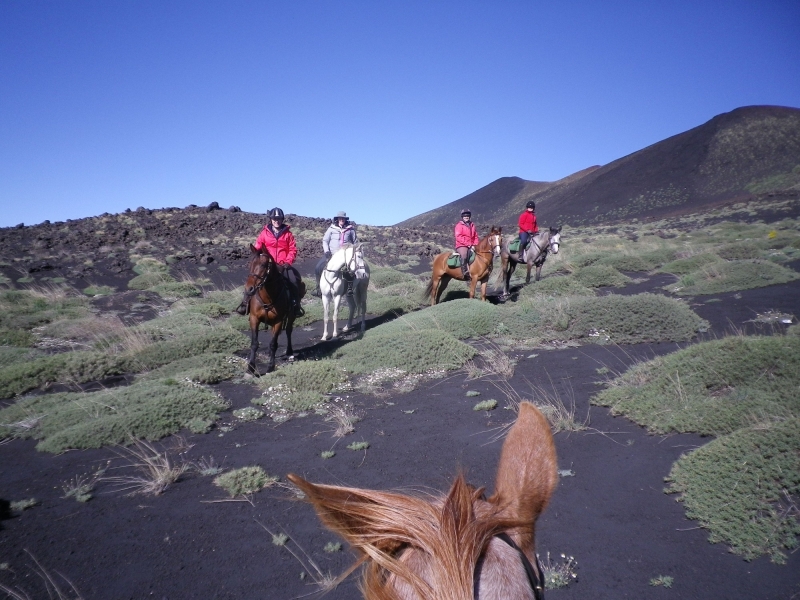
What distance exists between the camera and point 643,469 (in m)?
4.76

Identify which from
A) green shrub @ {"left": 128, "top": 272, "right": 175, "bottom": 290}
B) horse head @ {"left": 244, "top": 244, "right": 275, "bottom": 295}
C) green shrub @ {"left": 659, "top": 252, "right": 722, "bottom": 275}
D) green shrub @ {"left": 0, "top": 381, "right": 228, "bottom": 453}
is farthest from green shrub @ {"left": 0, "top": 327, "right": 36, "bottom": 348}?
green shrub @ {"left": 659, "top": 252, "right": 722, "bottom": 275}

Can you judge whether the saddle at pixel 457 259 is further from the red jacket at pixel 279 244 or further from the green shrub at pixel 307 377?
the green shrub at pixel 307 377

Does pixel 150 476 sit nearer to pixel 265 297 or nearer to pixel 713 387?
pixel 265 297

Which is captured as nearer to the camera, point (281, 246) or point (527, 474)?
point (527, 474)

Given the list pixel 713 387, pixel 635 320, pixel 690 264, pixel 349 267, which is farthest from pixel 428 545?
pixel 690 264

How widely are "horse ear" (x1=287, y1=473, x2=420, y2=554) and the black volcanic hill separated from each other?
2183 inches

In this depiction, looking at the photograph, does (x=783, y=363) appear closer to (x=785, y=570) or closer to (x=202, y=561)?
(x=785, y=570)

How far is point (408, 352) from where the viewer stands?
9.16 m

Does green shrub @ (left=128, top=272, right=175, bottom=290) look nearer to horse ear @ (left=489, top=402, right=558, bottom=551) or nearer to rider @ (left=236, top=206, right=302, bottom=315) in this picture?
rider @ (left=236, top=206, right=302, bottom=315)

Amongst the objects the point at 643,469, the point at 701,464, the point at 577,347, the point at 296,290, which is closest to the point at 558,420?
the point at 643,469

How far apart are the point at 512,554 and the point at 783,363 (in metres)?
5.88

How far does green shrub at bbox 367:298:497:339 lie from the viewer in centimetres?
1091

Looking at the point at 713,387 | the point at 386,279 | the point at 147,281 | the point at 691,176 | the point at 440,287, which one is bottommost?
the point at 713,387

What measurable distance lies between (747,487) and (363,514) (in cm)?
398
